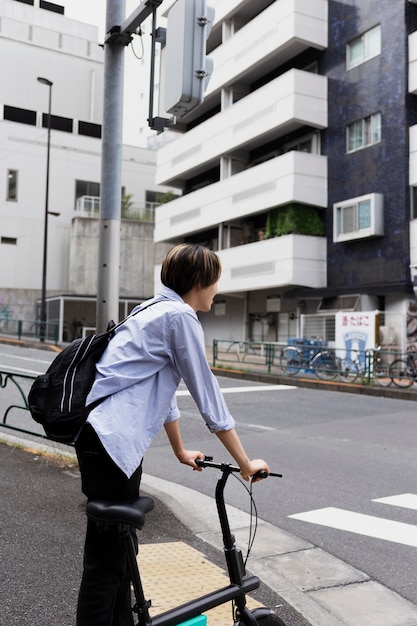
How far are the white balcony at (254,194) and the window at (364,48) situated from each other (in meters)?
3.87

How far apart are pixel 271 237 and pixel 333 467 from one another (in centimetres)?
2020

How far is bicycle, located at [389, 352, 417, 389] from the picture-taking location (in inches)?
679

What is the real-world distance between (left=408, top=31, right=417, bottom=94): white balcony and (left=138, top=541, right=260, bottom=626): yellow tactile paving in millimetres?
21599

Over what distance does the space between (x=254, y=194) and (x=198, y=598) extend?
2645cm

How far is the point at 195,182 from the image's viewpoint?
35.9 m

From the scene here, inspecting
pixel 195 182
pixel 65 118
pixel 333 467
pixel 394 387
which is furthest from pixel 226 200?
pixel 333 467

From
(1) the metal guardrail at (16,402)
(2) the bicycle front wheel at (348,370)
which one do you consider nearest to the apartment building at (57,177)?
(2) the bicycle front wheel at (348,370)

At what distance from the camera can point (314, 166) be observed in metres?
26.0

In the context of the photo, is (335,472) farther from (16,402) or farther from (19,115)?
(19,115)

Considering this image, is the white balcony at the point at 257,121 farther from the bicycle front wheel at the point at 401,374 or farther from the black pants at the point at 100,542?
the black pants at the point at 100,542

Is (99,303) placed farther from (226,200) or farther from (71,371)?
(226,200)

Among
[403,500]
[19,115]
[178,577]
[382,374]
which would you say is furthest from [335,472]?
[19,115]

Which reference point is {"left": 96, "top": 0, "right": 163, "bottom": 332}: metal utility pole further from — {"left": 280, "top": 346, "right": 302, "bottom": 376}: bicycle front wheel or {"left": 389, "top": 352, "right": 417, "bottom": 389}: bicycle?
{"left": 280, "top": 346, "right": 302, "bottom": 376}: bicycle front wheel

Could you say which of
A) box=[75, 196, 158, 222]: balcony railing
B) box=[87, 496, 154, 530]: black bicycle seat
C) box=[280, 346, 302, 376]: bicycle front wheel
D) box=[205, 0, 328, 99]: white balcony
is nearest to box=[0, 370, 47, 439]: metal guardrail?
box=[87, 496, 154, 530]: black bicycle seat
